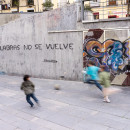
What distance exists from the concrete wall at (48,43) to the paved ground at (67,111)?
2.15m

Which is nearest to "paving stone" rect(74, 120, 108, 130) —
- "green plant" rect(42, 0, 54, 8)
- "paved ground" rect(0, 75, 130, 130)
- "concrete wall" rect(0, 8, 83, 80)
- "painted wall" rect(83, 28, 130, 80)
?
"paved ground" rect(0, 75, 130, 130)

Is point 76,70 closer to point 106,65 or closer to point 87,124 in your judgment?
point 106,65

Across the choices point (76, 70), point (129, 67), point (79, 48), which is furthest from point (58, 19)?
point (129, 67)

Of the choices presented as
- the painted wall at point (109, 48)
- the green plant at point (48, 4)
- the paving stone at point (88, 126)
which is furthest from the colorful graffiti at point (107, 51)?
the green plant at point (48, 4)

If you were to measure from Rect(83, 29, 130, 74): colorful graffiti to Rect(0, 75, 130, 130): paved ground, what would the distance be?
139 cm

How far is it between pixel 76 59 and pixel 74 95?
9.41ft

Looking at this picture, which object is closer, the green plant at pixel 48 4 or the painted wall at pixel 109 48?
the painted wall at pixel 109 48

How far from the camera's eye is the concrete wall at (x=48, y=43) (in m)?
11.0

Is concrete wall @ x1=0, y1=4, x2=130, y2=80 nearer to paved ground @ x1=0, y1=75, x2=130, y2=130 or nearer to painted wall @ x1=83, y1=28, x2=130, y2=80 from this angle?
painted wall @ x1=83, y1=28, x2=130, y2=80

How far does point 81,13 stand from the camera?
10.9 meters

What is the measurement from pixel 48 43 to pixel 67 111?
622cm

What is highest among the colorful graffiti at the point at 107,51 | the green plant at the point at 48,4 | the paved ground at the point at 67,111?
the green plant at the point at 48,4

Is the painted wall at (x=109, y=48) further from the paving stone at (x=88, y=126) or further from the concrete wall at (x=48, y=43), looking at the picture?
the paving stone at (x=88, y=126)

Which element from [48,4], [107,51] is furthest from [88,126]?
[48,4]
